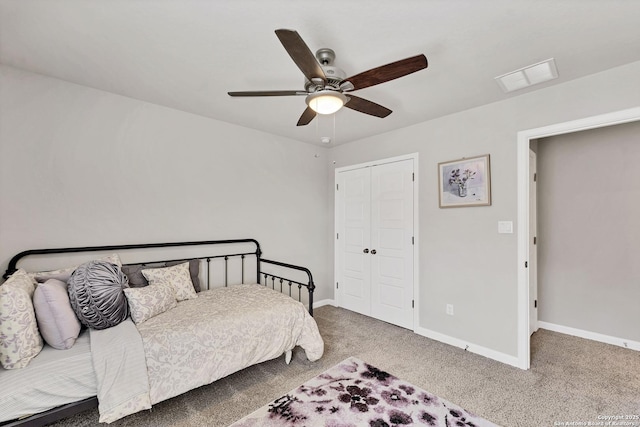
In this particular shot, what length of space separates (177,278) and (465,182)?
2.96 metres

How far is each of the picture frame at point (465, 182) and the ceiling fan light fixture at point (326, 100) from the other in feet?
5.70

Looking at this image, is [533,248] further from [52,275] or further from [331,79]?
[52,275]

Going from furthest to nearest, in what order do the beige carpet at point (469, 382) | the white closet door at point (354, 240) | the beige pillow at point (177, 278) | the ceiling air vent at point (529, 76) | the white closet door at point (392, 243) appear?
the white closet door at point (354, 240) → the white closet door at point (392, 243) → the beige pillow at point (177, 278) → the ceiling air vent at point (529, 76) → the beige carpet at point (469, 382)

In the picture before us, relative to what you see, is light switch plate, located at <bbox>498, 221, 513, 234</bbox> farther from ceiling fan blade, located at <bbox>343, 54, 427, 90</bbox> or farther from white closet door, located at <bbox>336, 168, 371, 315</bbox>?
ceiling fan blade, located at <bbox>343, 54, 427, 90</bbox>

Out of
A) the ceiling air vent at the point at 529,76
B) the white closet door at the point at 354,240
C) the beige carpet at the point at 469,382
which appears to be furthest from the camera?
the white closet door at the point at 354,240

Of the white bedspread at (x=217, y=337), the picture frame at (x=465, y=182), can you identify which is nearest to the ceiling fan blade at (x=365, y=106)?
the picture frame at (x=465, y=182)

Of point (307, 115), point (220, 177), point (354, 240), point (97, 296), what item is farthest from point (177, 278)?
point (354, 240)

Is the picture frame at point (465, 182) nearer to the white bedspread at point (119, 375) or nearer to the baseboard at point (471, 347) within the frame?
the baseboard at point (471, 347)

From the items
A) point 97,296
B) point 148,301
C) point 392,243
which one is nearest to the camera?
point 97,296

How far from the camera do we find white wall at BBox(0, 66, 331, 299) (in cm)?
228

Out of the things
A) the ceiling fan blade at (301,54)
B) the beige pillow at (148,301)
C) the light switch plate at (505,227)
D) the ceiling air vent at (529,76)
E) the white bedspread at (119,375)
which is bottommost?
the white bedspread at (119,375)

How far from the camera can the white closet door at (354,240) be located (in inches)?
158

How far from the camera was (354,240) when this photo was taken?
13.8 ft

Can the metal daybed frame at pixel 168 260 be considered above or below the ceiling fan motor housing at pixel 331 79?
below
